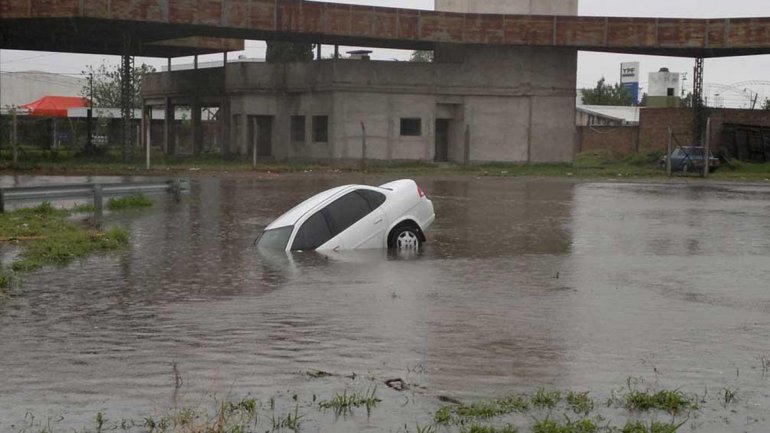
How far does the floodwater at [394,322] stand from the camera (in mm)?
8133

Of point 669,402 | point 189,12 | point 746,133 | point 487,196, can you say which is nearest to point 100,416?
point 669,402

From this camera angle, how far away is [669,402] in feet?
25.0

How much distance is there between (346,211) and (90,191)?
8.85 metres

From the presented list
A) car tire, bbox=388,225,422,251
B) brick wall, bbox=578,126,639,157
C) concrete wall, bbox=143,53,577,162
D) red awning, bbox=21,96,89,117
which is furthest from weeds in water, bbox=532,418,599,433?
red awning, bbox=21,96,89,117

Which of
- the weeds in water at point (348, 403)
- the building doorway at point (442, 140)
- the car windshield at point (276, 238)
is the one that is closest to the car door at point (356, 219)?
the car windshield at point (276, 238)

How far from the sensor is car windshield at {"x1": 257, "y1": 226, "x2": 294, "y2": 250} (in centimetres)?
1777

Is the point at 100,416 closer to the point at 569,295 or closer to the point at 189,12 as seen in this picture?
the point at 569,295

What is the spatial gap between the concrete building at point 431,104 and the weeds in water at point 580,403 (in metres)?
40.9

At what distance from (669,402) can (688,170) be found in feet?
138

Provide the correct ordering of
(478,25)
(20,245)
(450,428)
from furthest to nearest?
(478,25) → (20,245) → (450,428)

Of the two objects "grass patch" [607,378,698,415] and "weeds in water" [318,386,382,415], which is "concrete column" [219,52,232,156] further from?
"grass patch" [607,378,698,415]

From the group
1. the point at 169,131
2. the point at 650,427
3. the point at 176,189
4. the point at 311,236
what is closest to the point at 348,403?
the point at 650,427

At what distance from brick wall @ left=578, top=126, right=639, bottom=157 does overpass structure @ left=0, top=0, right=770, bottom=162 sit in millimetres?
13463

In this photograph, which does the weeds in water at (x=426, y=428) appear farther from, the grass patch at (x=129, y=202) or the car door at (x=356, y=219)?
the grass patch at (x=129, y=202)
